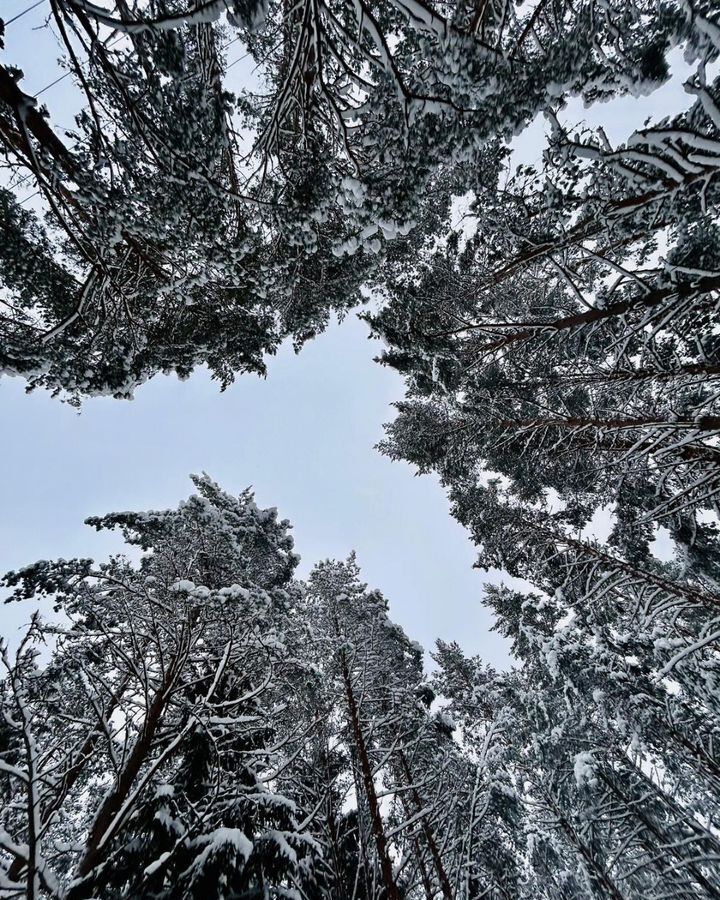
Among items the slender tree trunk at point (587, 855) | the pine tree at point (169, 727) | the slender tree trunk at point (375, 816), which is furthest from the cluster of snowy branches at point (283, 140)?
the slender tree trunk at point (587, 855)

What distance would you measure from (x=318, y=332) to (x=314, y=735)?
327 inches

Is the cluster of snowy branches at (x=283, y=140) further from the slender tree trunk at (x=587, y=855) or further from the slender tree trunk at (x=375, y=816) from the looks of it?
the slender tree trunk at (x=587, y=855)

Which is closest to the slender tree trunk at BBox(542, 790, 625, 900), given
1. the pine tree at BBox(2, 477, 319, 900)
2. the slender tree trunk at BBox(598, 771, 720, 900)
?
the slender tree trunk at BBox(598, 771, 720, 900)

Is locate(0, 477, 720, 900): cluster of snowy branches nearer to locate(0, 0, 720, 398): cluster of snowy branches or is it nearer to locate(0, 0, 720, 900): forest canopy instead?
locate(0, 0, 720, 900): forest canopy

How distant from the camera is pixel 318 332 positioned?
390 inches

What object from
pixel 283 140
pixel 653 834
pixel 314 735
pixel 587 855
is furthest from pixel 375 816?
pixel 283 140

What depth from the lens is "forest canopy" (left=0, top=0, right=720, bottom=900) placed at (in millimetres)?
3553

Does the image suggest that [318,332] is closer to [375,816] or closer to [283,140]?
[283,140]

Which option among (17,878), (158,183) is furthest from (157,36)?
(17,878)

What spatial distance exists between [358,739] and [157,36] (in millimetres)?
9230

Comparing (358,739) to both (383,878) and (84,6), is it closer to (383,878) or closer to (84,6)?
(383,878)

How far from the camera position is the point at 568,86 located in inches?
177

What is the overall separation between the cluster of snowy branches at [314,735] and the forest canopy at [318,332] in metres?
0.07

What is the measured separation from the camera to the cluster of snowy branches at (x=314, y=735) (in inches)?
130
